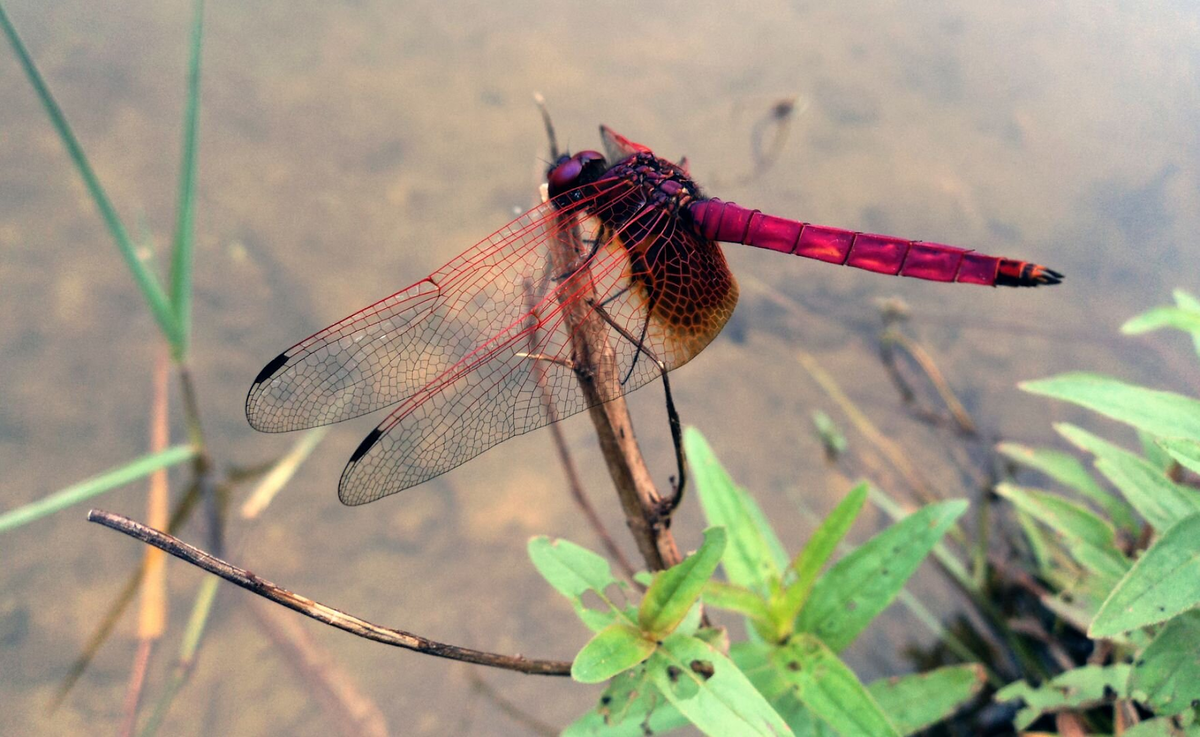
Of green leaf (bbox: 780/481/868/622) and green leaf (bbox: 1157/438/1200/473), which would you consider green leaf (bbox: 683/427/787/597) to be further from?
green leaf (bbox: 1157/438/1200/473)

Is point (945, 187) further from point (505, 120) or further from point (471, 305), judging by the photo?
point (471, 305)

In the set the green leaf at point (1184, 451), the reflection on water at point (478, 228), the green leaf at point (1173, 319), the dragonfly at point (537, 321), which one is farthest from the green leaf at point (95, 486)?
the green leaf at point (1173, 319)

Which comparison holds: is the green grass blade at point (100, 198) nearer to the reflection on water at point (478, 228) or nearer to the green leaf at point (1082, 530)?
the reflection on water at point (478, 228)

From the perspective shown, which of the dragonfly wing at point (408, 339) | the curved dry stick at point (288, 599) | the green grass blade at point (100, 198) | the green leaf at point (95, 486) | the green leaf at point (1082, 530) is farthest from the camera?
the green leaf at point (95, 486)

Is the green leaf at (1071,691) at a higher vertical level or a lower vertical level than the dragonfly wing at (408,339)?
lower

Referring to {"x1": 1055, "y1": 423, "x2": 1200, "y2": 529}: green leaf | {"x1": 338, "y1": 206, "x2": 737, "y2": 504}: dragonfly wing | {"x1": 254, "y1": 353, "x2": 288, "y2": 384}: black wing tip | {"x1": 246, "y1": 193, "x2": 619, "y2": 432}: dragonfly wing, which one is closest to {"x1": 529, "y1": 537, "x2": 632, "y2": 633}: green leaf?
{"x1": 338, "y1": 206, "x2": 737, "y2": 504}: dragonfly wing
